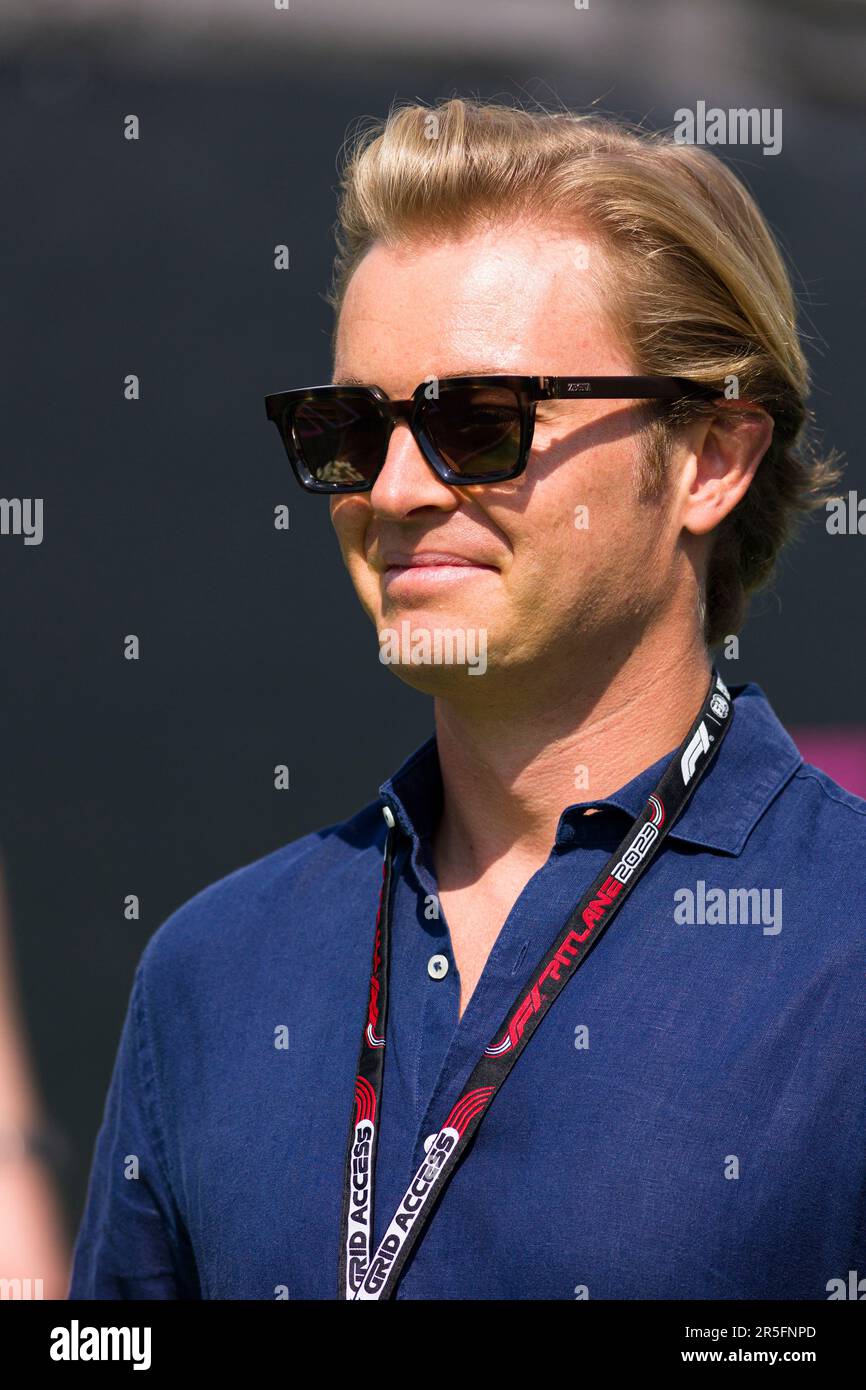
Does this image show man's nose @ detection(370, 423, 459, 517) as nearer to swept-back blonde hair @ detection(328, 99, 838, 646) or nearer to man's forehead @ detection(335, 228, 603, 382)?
man's forehead @ detection(335, 228, 603, 382)

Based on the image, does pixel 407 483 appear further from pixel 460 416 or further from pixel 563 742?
pixel 563 742

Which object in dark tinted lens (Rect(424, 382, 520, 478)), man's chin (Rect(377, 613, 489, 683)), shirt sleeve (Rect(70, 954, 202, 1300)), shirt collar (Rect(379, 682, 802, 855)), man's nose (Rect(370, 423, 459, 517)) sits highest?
dark tinted lens (Rect(424, 382, 520, 478))

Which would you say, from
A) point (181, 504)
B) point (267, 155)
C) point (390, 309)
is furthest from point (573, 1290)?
point (267, 155)

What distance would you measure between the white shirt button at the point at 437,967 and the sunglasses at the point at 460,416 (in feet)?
2.19

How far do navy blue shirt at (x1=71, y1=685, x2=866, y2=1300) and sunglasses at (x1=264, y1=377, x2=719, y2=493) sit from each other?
19.0 inches

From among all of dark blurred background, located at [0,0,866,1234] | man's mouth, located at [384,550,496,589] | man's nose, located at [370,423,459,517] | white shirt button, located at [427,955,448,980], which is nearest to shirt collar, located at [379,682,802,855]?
white shirt button, located at [427,955,448,980]

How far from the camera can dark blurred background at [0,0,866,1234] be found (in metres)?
4.19

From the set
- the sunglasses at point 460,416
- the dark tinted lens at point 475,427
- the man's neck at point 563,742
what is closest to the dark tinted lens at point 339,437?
the sunglasses at point 460,416

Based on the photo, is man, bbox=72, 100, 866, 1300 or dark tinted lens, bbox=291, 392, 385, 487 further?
dark tinted lens, bbox=291, 392, 385, 487

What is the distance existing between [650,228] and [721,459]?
362mm

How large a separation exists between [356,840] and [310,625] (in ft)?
6.72

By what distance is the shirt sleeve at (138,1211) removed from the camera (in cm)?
218

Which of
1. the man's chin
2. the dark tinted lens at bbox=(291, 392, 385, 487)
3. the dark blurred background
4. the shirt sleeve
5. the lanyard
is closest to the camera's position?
the lanyard

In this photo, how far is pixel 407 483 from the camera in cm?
201
